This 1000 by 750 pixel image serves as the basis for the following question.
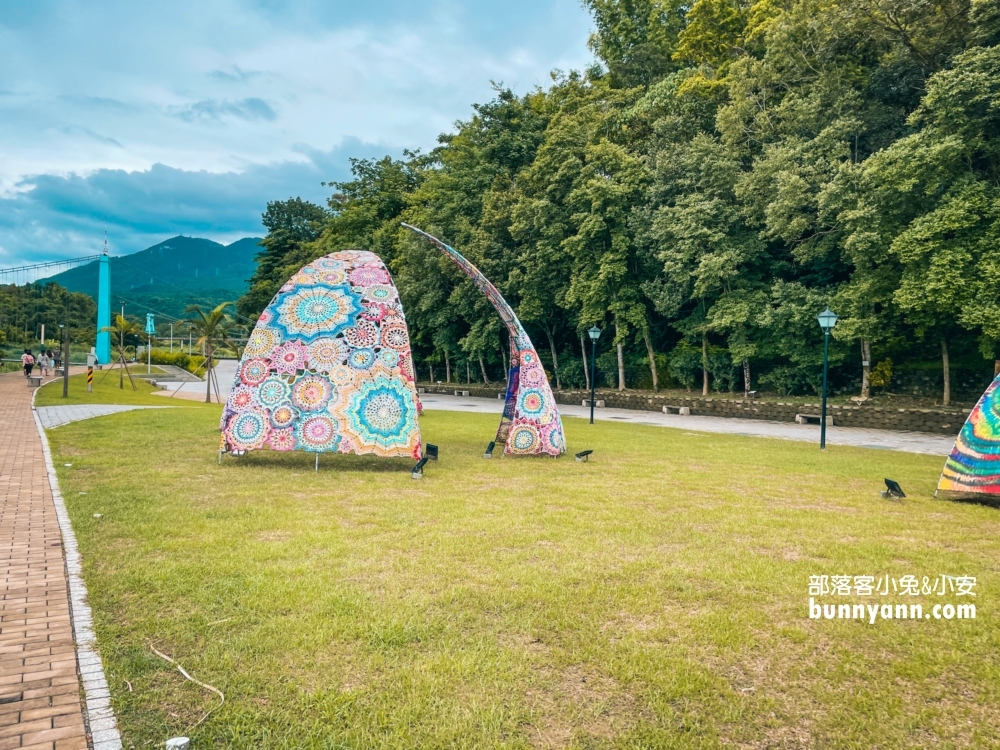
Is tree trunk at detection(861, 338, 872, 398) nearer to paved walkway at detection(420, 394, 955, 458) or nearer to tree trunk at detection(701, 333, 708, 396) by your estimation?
paved walkway at detection(420, 394, 955, 458)

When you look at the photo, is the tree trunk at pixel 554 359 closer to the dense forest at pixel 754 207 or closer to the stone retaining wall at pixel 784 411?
the dense forest at pixel 754 207

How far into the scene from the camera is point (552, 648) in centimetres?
409

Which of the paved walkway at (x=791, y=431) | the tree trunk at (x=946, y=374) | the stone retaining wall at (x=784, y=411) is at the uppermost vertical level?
the tree trunk at (x=946, y=374)

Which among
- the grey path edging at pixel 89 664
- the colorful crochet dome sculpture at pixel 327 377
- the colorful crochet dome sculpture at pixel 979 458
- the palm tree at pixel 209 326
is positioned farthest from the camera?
the palm tree at pixel 209 326

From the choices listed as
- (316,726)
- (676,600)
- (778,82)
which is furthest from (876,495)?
(778,82)

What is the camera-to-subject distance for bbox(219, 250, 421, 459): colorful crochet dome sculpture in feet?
35.4

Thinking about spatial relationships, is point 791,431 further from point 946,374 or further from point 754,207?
point 754,207

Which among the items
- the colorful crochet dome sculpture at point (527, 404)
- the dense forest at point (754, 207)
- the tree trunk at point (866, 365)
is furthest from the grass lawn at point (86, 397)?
the tree trunk at point (866, 365)

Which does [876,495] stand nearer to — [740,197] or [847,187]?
[847,187]

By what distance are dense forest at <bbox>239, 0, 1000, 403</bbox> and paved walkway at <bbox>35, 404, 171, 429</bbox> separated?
18.1 metres

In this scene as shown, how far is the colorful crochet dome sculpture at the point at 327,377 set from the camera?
35.4 ft

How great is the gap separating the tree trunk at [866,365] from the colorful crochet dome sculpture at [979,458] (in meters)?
13.4

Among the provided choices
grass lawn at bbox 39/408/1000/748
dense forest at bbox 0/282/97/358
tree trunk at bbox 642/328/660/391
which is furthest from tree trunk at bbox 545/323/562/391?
dense forest at bbox 0/282/97/358

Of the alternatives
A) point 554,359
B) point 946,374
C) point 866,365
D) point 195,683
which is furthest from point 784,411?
point 195,683
